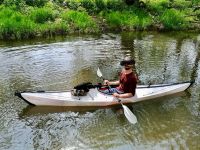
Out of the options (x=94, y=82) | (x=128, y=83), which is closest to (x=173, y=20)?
(x=94, y=82)

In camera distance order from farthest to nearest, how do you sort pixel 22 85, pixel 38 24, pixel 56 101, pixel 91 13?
1. pixel 91 13
2. pixel 38 24
3. pixel 22 85
4. pixel 56 101

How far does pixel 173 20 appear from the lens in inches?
947

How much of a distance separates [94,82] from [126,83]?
2599 millimetres

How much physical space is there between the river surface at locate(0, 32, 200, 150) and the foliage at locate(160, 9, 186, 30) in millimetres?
2284

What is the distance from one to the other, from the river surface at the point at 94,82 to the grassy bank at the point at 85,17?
0.94 meters

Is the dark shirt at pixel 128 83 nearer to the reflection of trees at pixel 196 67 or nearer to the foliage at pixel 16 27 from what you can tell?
the reflection of trees at pixel 196 67

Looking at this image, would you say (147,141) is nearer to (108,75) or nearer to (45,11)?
(108,75)

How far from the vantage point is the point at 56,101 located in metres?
11.5

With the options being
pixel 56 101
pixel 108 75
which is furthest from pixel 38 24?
pixel 56 101

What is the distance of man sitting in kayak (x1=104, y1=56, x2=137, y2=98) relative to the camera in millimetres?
11391

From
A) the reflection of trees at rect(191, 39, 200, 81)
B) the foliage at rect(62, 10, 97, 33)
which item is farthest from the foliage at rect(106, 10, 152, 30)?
the reflection of trees at rect(191, 39, 200, 81)

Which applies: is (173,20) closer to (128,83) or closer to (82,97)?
(128,83)

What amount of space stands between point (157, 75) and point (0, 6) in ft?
40.8

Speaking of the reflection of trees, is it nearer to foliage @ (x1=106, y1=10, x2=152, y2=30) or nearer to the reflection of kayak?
the reflection of kayak
